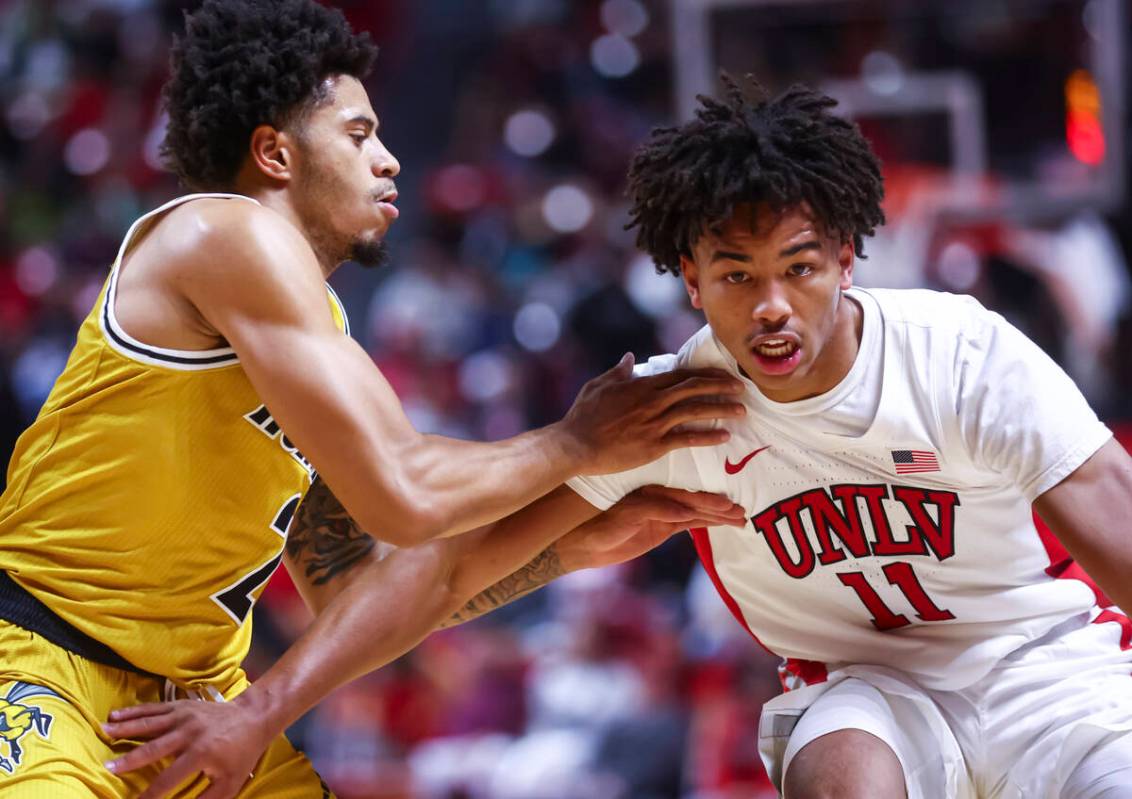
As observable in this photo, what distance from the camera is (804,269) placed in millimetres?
3213

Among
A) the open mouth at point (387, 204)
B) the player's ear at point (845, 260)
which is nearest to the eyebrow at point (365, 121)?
the open mouth at point (387, 204)

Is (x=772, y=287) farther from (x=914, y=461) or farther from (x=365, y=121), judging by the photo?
(x=365, y=121)

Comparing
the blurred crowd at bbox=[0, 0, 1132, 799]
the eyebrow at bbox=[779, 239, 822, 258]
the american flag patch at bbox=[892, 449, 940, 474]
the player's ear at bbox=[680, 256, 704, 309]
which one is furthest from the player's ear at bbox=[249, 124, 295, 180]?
the blurred crowd at bbox=[0, 0, 1132, 799]

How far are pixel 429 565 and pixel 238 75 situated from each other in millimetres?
1264

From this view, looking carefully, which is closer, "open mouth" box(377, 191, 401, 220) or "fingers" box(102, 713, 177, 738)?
"fingers" box(102, 713, 177, 738)

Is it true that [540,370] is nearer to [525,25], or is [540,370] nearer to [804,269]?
[525,25]

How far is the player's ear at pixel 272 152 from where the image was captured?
3.34 m

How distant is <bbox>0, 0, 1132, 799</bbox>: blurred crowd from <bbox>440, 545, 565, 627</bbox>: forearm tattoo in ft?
7.77

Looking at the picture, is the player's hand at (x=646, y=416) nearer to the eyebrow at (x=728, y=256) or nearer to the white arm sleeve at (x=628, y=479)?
the white arm sleeve at (x=628, y=479)

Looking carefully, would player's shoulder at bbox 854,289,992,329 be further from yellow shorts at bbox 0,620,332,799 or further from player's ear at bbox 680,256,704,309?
yellow shorts at bbox 0,620,332,799

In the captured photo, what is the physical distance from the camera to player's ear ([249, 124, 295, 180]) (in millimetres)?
3340

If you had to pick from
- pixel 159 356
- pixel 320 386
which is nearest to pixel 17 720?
pixel 159 356

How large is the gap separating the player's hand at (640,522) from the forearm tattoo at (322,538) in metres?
0.55

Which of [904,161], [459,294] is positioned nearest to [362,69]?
[904,161]
